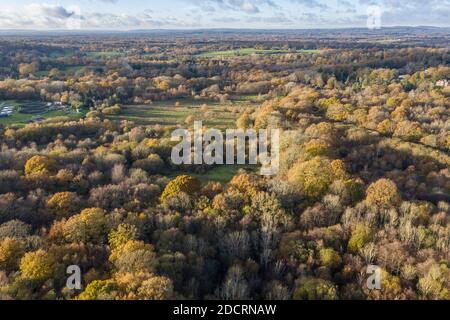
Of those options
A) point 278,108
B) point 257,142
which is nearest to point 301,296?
point 257,142

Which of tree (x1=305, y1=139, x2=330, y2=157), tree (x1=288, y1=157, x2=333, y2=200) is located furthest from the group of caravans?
tree (x1=288, y1=157, x2=333, y2=200)

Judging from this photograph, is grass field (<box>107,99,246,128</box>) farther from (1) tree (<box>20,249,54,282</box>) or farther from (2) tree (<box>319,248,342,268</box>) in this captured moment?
(1) tree (<box>20,249,54,282</box>)

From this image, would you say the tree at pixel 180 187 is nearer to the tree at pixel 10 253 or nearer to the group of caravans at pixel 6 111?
the tree at pixel 10 253

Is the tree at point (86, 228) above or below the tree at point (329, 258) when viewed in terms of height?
above

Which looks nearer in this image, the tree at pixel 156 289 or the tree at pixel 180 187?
the tree at pixel 156 289

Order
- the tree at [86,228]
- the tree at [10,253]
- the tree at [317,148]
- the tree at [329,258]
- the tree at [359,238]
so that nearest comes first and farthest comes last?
the tree at [10,253]
the tree at [329,258]
the tree at [86,228]
the tree at [359,238]
the tree at [317,148]

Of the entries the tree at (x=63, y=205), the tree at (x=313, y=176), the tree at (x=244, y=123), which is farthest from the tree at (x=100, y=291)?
the tree at (x=244, y=123)

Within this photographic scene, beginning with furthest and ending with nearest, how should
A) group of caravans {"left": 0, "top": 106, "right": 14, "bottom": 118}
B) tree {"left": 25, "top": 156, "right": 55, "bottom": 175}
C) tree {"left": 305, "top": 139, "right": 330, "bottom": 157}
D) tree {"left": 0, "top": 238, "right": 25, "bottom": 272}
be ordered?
group of caravans {"left": 0, "top": 106, "right": 14, "bottom": 118} < tree {"left": 305, "top": 139, "right": 330, "bottom": 157} < tree {"left": 25, "top": 156, "right": 55, "bottom": 175} < tree {"left": 0, "top": 238, "right": 25, "bottom": 272}
